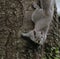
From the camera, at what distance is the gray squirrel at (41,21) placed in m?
2.13

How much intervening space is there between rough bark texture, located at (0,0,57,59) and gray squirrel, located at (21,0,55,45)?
5cm

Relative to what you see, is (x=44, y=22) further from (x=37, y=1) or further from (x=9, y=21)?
(x=9, y=21)

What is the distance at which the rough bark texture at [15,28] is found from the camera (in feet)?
6.91

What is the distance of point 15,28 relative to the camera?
2.14 metres

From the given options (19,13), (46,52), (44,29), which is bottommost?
(46,52)

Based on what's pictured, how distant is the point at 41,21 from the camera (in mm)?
2309

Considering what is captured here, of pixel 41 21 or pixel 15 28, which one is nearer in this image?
pixel 15 28

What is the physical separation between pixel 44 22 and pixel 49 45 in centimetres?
41

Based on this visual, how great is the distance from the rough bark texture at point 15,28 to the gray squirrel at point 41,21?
0.05 m

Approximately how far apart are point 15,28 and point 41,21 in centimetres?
29

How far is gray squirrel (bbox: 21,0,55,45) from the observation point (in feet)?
6.98

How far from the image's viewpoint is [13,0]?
87.0 inches

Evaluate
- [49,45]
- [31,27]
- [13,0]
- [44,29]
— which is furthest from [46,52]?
[13,0]

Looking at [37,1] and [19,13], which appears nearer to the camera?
[19,13]
